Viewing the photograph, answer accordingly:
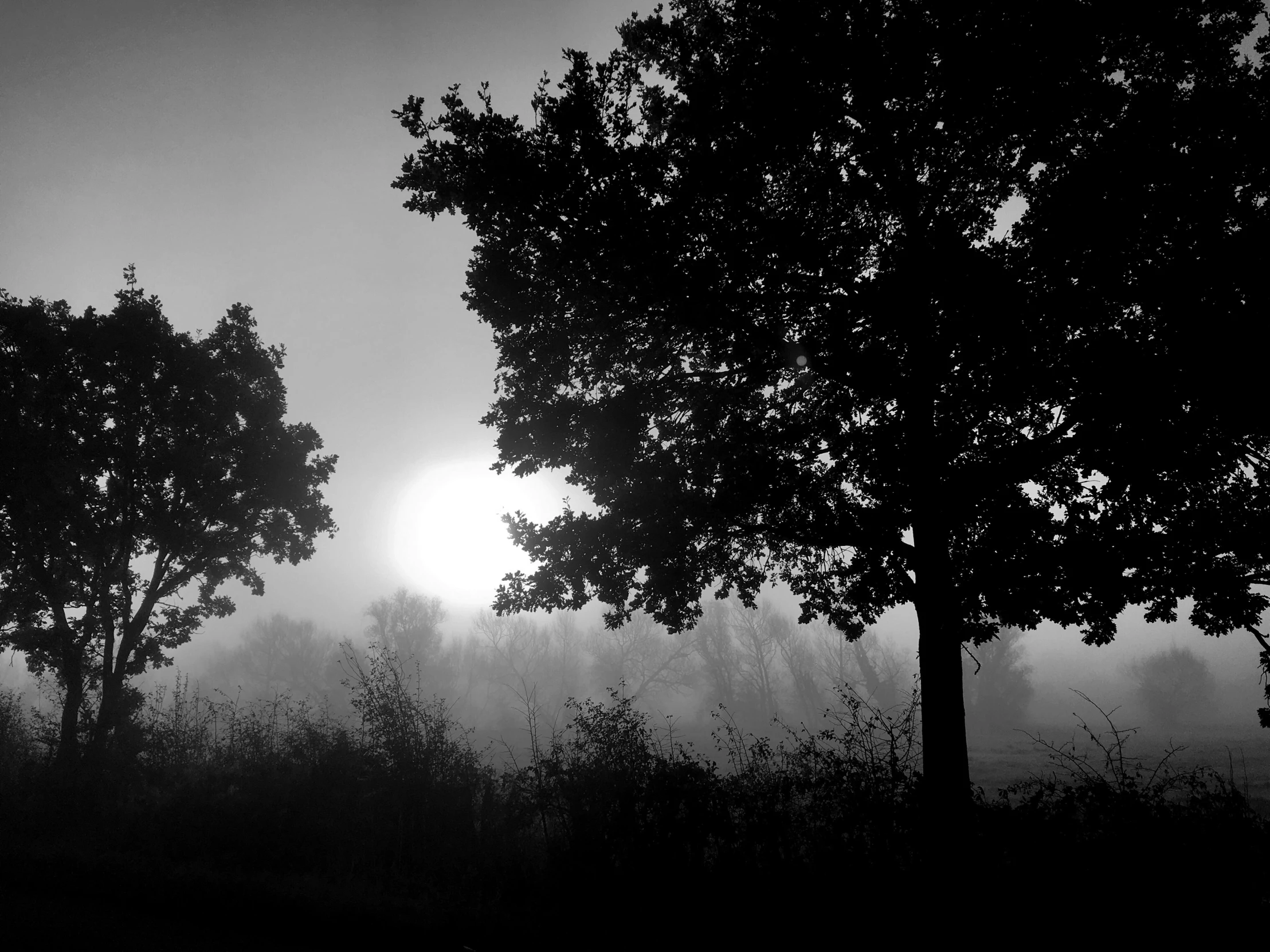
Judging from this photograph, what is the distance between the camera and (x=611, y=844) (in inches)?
277

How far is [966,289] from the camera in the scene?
5.83 m

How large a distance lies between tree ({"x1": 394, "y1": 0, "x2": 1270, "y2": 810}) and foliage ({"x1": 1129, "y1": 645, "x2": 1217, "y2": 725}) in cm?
7832

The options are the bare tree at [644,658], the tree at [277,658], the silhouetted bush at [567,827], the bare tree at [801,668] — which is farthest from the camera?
the tree at [277,658]

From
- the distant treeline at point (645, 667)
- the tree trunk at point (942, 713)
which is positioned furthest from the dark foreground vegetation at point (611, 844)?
the distant treeline at point (645, 667)

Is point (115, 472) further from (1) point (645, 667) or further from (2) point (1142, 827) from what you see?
(1) point (645, 667)

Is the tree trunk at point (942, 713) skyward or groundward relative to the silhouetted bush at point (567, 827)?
skyward

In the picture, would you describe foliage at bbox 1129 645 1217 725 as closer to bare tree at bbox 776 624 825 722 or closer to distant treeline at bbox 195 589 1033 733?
distant treeline at bbox 195 589 1033 733

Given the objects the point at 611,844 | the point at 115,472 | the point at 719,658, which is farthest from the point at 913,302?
the point at 719,658

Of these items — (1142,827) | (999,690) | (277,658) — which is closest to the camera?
(1142,827)

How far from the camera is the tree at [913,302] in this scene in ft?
19.0

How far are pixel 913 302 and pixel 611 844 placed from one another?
25.0 ft

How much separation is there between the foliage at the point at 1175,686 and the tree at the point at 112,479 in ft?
281

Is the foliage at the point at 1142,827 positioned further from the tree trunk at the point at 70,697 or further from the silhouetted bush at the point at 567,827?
the tree trunk at the point at 70,697

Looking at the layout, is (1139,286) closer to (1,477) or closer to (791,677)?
(1,477)
